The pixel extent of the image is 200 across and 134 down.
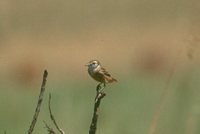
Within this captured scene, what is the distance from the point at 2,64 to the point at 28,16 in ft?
4.14

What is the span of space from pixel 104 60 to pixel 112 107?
181cm

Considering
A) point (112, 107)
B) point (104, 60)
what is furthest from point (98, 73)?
point (104, 60)

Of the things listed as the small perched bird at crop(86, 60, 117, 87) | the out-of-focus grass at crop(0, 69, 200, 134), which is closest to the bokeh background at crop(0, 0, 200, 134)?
the out-of-focus grass at crop(0, 69, 200, 134)

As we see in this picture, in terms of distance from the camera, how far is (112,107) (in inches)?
204

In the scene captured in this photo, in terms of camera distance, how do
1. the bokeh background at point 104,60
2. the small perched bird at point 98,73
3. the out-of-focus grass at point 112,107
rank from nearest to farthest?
the small perched bird at point 98,73
the out-of-focus grass at point 112,107
the bokeh background at point 104,60

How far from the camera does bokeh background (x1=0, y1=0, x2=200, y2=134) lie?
14.7 ft

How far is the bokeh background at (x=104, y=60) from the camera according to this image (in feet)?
14.7

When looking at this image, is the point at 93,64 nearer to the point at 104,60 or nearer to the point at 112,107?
the point at 112,107

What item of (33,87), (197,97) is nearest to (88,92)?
(33,87)

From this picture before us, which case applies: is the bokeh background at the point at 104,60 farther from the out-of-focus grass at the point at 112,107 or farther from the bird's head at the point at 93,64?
the bird's head at the point at 93,64

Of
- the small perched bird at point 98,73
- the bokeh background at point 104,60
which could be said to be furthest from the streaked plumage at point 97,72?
the bokeh background at point 104,60

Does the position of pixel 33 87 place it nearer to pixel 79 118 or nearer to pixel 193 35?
pixel 79 118

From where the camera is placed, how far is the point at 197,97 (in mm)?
4125

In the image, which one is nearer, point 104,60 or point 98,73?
point 98,73
